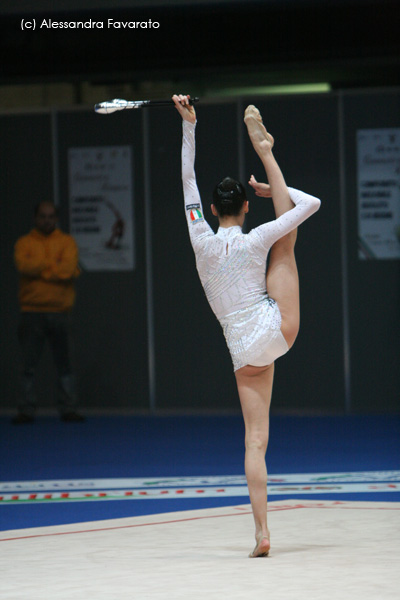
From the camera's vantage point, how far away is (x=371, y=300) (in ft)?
37.0

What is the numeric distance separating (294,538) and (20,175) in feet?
24.4

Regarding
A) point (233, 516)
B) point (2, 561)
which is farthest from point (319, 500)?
point (2, 561)

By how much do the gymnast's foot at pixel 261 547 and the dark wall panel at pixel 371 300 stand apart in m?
6.58

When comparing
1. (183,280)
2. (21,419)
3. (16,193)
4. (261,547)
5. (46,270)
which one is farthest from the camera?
(16,193)

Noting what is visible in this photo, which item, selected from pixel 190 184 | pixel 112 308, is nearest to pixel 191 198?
pixel 190 184

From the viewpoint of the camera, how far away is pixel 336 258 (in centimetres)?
1132

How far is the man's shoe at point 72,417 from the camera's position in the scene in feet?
36.3

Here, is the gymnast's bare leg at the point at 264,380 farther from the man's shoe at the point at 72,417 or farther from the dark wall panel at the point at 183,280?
the dark wall panel at the point at 183,280

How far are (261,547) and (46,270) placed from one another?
20.7 ft

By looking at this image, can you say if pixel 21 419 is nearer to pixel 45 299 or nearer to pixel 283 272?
pixel 45 299

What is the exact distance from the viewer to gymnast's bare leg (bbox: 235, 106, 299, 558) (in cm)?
486

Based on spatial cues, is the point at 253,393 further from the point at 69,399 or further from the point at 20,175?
the point at 20,175

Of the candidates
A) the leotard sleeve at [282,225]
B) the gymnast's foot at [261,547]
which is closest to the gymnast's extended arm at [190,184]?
the leotard sleeve at [282,225]

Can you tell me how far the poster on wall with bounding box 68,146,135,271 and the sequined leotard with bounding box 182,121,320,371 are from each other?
682cm
